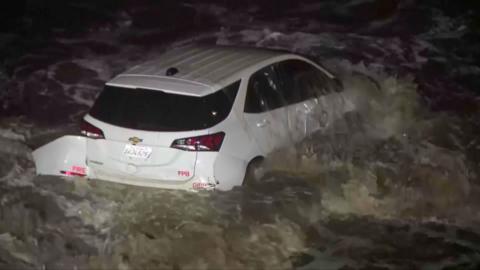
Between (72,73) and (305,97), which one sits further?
(72,73)

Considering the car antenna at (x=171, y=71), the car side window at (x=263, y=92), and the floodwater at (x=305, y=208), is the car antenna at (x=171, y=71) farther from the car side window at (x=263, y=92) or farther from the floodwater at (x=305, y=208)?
the floodwater at (x=305, y=208)

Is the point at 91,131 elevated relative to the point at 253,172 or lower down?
elevated

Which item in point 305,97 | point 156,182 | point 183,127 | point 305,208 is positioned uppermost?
point 305,97

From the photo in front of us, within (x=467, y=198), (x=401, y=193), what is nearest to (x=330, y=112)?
(x=401, y=193)

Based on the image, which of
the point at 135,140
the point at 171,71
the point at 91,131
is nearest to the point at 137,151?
the point at 135,140

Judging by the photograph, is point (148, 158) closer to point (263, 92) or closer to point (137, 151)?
point (137, 151)

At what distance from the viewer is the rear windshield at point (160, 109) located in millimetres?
7520

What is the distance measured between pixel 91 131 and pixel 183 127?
105 cm

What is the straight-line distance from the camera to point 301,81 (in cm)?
902

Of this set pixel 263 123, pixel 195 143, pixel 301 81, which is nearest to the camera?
pixel 195 143

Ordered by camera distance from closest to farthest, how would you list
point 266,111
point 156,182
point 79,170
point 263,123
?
point 156,182
point 79,170
point 263,123
point 266,111

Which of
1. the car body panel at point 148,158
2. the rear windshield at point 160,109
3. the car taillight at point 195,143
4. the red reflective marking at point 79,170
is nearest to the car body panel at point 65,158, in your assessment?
the red reflective marking at point 79,170

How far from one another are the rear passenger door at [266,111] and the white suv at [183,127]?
12 millimetres

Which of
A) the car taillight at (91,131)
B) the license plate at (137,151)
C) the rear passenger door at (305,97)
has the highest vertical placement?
the rear passenger door at (305,97)
